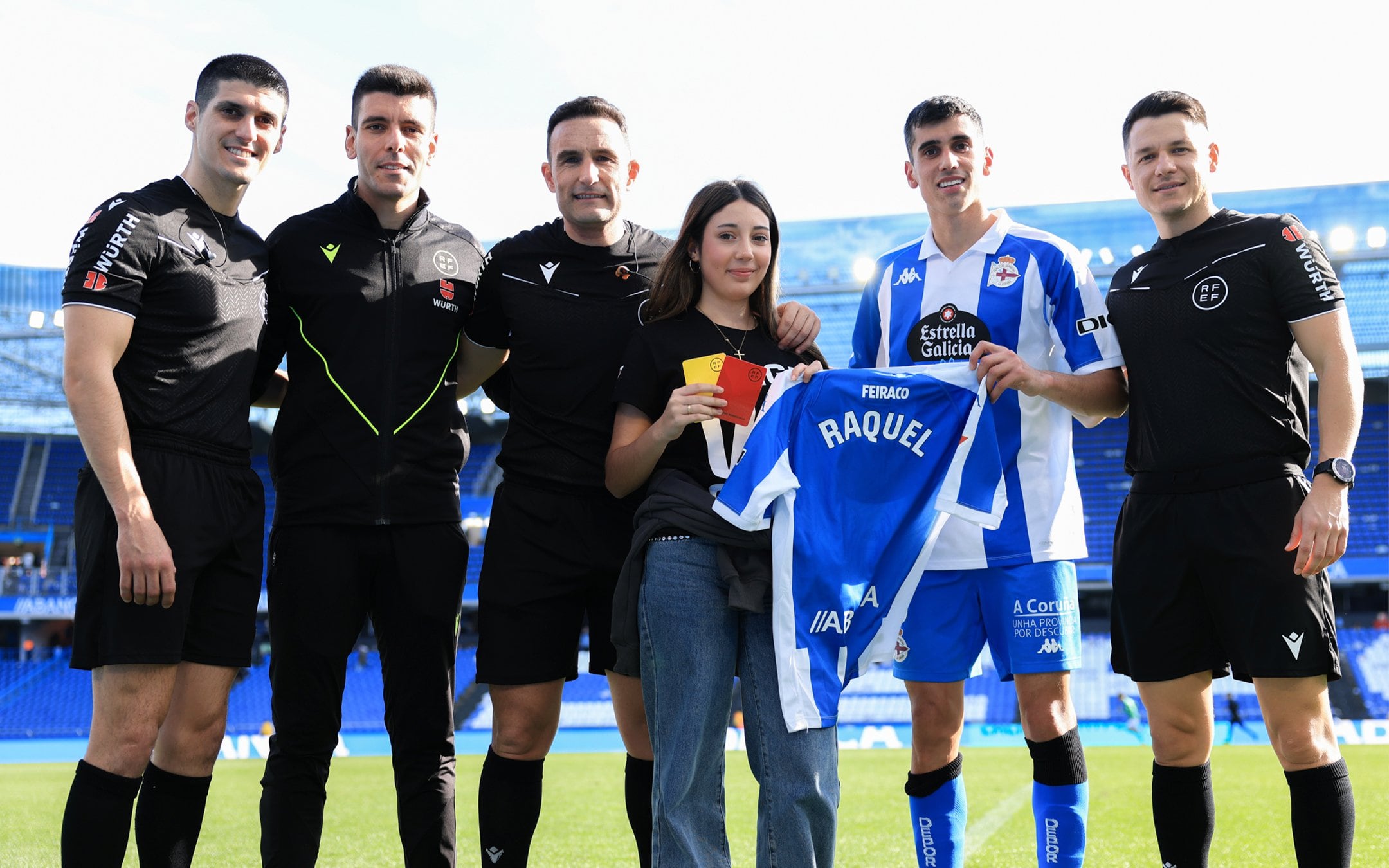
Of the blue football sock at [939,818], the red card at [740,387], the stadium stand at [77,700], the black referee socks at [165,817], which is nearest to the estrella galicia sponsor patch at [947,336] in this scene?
the red card at [740,387]

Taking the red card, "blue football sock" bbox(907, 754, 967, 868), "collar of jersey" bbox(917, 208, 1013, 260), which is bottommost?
"blue football sock" bbox(907, 754, 967, 868)

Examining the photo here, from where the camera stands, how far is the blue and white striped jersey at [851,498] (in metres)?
2.78

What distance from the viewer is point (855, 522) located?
9.89ft

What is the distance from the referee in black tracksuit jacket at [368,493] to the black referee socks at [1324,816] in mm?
2745

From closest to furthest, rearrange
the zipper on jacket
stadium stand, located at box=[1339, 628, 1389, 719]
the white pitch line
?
the zipper on jacket < the white pitch line < stadium stand, located at box=[1339, 628, 1389, 719]

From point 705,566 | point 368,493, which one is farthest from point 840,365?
point 705,566

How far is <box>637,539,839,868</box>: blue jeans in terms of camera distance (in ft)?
8.75

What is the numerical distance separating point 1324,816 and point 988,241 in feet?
7.09

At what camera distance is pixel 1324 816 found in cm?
324

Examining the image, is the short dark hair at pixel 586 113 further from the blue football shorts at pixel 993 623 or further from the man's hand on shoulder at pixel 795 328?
the blue football shorts at pixel 993 623

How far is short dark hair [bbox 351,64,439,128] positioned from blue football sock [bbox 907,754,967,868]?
9.51ft

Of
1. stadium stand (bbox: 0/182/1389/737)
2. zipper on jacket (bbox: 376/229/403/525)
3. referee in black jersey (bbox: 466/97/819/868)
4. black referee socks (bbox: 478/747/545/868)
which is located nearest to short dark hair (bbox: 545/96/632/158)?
referee in black jersey (bbox: 466/97/819/868)

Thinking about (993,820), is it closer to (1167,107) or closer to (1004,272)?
(1004,272)

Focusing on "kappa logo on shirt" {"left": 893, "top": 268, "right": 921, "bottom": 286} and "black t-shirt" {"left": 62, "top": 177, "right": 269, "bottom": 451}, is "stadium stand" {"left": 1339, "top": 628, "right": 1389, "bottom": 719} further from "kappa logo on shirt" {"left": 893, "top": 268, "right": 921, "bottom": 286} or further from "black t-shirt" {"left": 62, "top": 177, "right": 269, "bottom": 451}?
"black t-shirt" {"left": 62, "top": 177, "right": 269, "bottom": 451}
